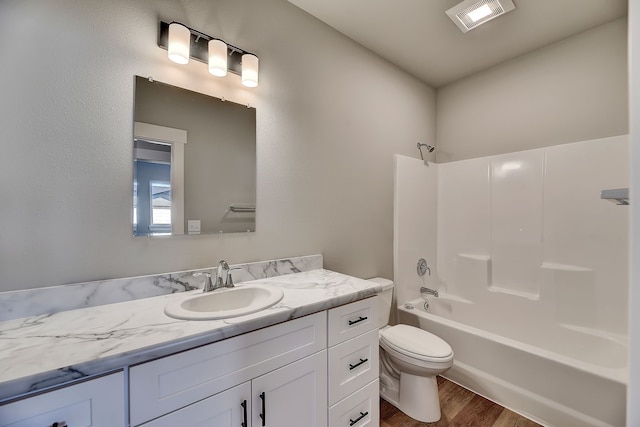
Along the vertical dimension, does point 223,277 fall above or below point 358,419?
above

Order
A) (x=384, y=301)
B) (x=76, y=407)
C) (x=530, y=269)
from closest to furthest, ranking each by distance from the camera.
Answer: (x=76, y=407) < (x=384, y=301) < (x=530, y=269)

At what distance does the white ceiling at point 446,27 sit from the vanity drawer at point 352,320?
186cm

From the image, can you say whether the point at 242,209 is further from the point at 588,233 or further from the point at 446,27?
the point at 588,233

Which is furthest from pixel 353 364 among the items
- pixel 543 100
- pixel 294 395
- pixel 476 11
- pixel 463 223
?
pixel 543 100

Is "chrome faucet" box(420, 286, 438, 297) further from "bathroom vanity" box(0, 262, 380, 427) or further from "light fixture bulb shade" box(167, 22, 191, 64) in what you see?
"light fixture bulb shade" box(167, 22, 191, 64)

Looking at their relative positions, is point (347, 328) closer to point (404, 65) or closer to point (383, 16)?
point (383, 16)

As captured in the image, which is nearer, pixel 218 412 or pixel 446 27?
pixel 218 412

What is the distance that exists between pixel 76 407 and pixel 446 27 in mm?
2708

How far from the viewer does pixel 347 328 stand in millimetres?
1238

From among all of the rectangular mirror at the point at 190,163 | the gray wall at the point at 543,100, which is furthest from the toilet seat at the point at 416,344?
the gray wall at the point at 543,100

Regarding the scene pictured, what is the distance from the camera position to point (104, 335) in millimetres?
812

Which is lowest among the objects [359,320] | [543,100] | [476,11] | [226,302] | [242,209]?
[359,320]

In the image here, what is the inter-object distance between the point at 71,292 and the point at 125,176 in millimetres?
504

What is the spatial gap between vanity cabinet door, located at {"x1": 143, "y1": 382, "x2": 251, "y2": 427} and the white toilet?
109 cm
